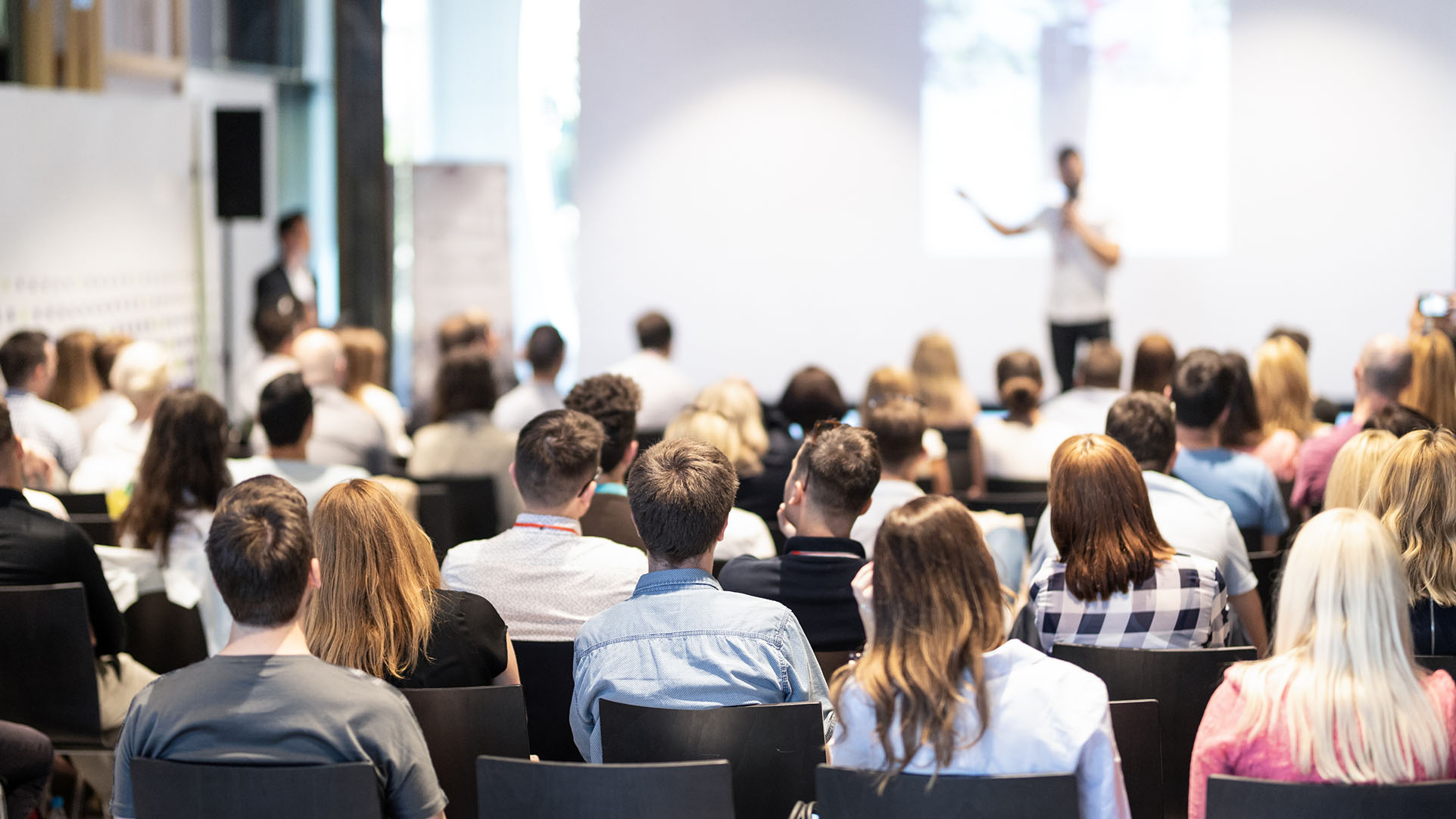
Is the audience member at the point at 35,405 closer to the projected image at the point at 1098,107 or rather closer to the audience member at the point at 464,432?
the audience member at the point at 464,432

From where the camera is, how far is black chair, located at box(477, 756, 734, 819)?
1.90 m

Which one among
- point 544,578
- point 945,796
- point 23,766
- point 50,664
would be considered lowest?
point 23,766

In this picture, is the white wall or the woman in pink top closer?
the woman in pink top

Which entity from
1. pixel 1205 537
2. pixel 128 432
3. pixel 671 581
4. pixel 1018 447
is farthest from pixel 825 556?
pixel 128 432

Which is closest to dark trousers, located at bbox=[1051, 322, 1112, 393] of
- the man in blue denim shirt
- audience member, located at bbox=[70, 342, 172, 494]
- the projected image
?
the projected image

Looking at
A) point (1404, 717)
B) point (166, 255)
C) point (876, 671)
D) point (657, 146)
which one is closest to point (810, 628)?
point (876, 671)

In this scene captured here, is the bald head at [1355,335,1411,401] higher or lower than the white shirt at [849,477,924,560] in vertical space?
higher

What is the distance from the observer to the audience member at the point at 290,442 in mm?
3771

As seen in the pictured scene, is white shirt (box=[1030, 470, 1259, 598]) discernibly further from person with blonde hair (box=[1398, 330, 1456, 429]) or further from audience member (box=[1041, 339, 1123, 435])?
audience member (box=[1041, 339, 1123, 435])

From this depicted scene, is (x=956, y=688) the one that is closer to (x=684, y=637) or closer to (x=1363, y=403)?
(x=684, y=637)

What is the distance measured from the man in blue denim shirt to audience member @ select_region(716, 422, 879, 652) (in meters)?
0.35

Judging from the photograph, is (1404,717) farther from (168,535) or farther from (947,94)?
(947,94)

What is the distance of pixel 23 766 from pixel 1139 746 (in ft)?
6.99

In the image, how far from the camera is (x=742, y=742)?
215 cm
